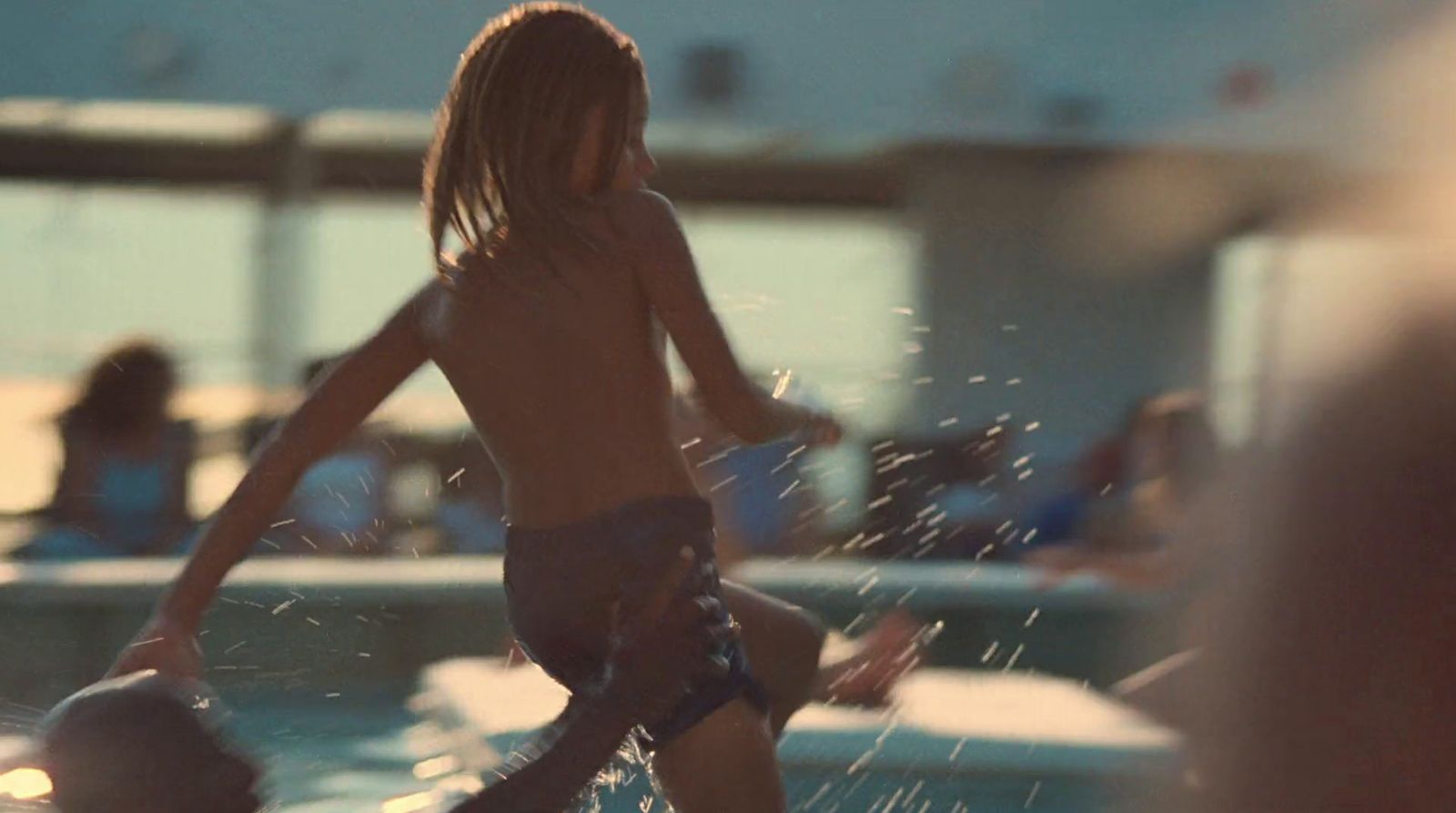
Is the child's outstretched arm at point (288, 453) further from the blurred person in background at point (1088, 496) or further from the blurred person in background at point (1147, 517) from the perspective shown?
the blurred person in background at point (1088, 496)

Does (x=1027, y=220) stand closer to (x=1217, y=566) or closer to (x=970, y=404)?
(x=970, y=404)

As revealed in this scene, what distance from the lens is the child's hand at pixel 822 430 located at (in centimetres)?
119

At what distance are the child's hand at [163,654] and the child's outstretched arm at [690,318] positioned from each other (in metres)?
0.37

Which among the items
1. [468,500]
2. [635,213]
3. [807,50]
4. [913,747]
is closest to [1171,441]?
[913,747]

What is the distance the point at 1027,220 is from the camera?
802 cm

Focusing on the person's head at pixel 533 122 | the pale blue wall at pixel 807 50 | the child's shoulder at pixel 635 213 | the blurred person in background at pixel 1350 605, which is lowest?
the blurred person in background at pixel 1350 605

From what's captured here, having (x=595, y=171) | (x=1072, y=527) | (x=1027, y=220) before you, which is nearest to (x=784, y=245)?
(x=1027, y=220)

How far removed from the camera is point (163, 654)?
1.20 metres

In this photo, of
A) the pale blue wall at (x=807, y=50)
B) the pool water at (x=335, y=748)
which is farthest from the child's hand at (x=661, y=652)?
the pale blue wall at (x=807, y=50)

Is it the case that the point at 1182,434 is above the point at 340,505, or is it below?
above

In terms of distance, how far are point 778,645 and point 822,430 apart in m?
0.14

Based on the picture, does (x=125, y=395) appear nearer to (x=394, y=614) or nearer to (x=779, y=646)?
(x=394, y=614)

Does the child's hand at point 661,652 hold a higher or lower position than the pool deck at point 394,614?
higher

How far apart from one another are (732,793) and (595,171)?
39 cm
